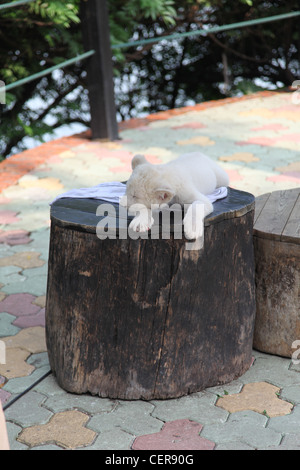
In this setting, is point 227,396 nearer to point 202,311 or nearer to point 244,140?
point 202,311

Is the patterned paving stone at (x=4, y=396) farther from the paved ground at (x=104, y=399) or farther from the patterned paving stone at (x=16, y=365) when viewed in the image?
the patterned paving stone at (x=16, y=365)

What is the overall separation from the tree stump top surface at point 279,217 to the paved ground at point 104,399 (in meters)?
0.64

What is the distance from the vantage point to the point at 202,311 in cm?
262

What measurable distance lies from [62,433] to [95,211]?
3.11 feet

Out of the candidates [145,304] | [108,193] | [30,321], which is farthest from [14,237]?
[145,304]

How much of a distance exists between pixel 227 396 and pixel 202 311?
431mm

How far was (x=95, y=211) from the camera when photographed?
8.84 feet

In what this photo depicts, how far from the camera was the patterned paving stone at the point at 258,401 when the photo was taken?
8.57 ft

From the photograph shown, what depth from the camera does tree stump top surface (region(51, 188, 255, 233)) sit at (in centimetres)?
252

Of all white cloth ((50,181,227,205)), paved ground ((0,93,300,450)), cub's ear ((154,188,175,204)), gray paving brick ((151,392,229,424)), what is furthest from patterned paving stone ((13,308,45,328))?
cub's ear ((154,188,175,204))

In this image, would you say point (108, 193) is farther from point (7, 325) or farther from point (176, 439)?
point (176, 439)

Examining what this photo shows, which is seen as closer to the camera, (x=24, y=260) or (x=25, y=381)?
(x=25, y=381)

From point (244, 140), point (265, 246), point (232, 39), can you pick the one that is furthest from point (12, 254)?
point (232, 39)

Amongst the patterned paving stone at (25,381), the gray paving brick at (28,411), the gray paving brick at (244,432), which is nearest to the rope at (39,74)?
the patterned paving stone at (25,381)
